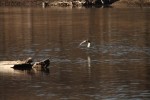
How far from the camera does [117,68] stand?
51656 mm

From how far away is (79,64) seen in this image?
54844 mm

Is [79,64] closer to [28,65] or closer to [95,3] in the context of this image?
[28,65]

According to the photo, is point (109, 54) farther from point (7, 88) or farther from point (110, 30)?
point (110, 30)

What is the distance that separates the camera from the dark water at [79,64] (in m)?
41.2

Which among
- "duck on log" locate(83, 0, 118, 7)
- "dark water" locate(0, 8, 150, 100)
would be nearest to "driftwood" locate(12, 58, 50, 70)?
"dark water" locate(0, 8, 150, 100)

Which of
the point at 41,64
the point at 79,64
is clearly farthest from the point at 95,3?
the point at 41,64

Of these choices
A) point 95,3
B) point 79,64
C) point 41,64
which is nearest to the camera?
point 41,64

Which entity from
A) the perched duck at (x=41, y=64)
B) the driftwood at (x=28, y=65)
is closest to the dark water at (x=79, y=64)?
the perched duck at (x=41, y=64)

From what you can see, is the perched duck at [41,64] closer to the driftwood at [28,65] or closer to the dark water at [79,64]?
the driftwood at [28,65]

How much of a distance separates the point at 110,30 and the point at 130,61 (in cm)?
3932

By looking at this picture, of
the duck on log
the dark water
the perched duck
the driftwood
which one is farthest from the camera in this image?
the duck on log

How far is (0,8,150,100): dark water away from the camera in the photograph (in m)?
41.2

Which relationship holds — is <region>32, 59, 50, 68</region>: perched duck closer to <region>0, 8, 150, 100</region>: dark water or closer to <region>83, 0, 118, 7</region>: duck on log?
<region>0, 8, 150, 100</region>: dark water

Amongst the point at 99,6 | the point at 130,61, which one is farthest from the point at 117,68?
the point at 99,6
